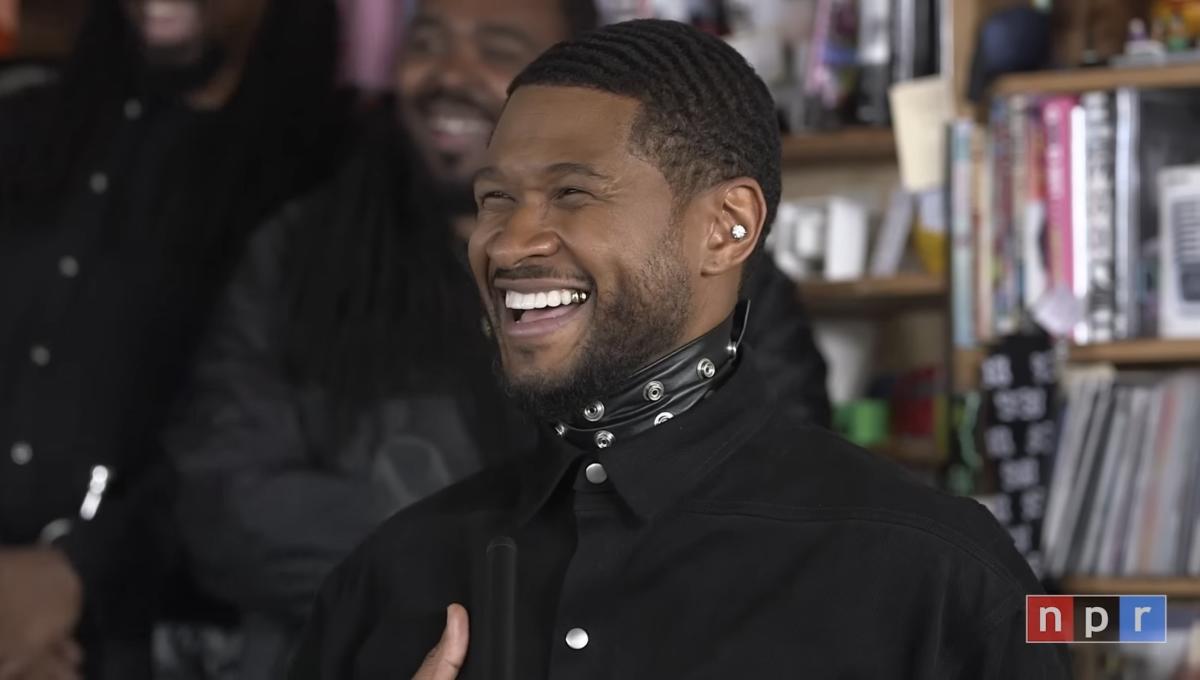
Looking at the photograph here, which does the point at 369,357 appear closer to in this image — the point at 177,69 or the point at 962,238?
the point at 177,69

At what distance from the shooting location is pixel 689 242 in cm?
115

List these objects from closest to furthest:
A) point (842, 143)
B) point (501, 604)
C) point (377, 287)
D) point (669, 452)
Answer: point (501, 604) → point (669, 452) → point (377, 287) → point (842, 143)

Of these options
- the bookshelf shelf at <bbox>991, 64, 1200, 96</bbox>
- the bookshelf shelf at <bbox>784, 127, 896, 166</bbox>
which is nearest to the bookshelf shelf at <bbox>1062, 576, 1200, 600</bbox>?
the bookshelf shelf at <bbox>991, 64, 1200, 96</bbox>

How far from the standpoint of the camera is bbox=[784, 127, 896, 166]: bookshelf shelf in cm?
264

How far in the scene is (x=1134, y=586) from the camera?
2.21 m

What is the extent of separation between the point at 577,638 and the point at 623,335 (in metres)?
0.19

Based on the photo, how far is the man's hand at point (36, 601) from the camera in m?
2.05

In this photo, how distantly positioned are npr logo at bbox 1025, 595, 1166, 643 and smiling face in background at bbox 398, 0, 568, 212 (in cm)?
123

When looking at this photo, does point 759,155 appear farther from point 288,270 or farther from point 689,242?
point 288,270

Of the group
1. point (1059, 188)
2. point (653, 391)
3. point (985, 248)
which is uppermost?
point (653, 391)

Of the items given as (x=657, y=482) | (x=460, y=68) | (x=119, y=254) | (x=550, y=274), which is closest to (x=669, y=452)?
(x=657, y=482)

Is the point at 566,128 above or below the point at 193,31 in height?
above

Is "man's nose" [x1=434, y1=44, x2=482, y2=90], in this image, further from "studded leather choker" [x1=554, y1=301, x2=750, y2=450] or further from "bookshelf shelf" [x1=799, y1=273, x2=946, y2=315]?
"studded leather choker" [x1=554, y1=301, x2=750, y2=450]

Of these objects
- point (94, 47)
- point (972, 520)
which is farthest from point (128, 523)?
point (972, 520)
